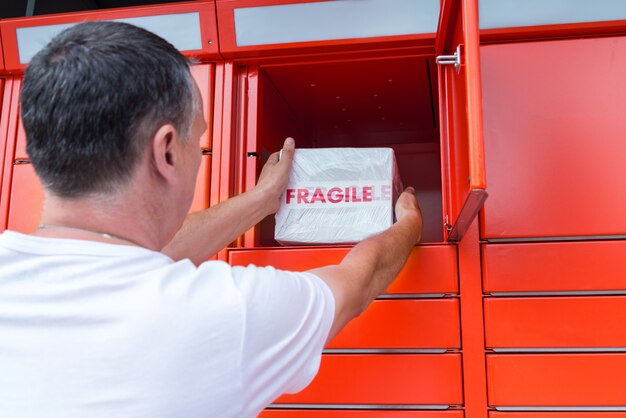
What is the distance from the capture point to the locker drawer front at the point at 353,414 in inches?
66.0

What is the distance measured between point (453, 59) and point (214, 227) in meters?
0.83

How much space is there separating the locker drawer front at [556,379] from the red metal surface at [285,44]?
1.04m

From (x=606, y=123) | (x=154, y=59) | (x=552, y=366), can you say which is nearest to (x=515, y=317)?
(x=552, y=366)

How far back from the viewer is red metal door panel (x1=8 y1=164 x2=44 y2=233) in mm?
2021

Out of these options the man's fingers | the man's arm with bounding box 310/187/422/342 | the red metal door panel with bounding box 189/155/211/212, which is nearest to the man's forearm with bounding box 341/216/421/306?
the man's arm with bounding box 310/187/422/342

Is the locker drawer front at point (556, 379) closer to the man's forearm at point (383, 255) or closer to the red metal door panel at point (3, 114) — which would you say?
the man's forearm at point (383, 255)

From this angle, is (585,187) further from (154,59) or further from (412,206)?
(154,59)

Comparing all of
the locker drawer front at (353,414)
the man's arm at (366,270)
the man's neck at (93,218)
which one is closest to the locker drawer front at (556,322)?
the locker drawer front at (353,414)

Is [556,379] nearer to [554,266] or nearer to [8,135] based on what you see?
[554,266]

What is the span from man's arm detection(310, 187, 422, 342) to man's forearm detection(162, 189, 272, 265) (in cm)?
44

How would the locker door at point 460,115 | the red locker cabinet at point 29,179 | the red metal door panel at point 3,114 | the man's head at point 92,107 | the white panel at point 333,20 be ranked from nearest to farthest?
the man's head at point 92,107
the locker door at point 460,115
the white panel at point 333,20
the red locker cabinet at point 29,179
the red metal door panel at point 3,114

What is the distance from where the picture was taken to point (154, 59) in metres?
0.86

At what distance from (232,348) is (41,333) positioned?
0.24 m

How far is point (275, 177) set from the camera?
1802mm
